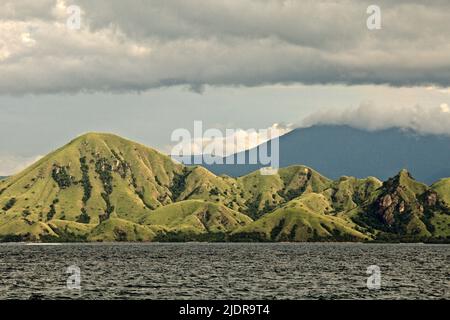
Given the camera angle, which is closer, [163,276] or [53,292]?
[53,292]

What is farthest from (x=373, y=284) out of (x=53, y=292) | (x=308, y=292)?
(x=53, y=292)

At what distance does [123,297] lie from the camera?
11581 centimetres
